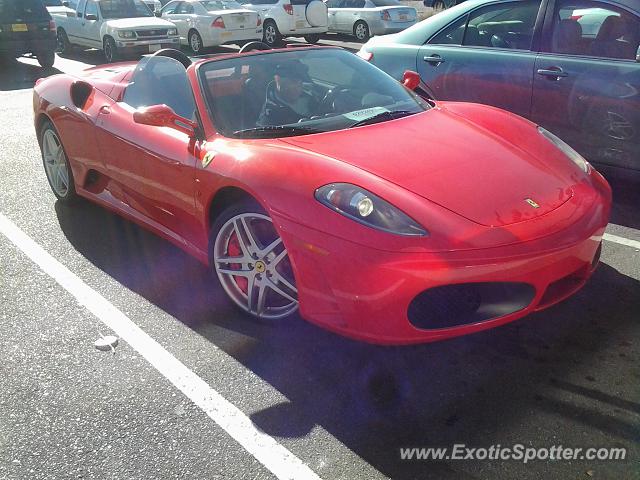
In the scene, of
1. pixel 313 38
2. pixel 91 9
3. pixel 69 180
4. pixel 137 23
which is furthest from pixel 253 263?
pixel 313 38

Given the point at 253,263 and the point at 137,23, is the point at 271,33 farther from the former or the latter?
the point at 253,263

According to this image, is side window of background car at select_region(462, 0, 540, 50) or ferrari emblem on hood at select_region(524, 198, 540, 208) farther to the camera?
side window of background car at select_region(462, 0, 540, 50)

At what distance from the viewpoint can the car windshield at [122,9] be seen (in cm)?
1568

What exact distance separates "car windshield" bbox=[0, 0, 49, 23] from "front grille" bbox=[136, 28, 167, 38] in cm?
198

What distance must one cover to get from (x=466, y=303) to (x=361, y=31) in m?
16.7

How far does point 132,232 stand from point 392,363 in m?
2.41

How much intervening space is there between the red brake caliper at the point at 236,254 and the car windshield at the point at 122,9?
Answer: 45.8 ft

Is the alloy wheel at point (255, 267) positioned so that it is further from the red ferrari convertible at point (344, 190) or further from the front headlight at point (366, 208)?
the front headlight at point (366, 208)

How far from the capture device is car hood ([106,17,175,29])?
1498 cm

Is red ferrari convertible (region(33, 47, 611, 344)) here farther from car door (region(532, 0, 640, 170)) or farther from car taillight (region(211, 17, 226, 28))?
car taillight (region(211, 17, 226, 28))

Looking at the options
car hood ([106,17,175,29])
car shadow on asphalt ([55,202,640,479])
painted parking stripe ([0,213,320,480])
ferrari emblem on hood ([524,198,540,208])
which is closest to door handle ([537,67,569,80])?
car shadow on asphalt ([55,202,640,479])

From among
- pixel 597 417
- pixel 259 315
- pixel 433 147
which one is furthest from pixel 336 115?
pixel 597 417

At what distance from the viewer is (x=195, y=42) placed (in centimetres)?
1691

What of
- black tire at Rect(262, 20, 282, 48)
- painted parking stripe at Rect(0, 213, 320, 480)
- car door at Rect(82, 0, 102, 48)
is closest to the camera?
painted parking stripe at Rect(0, 213, 320, 480)
